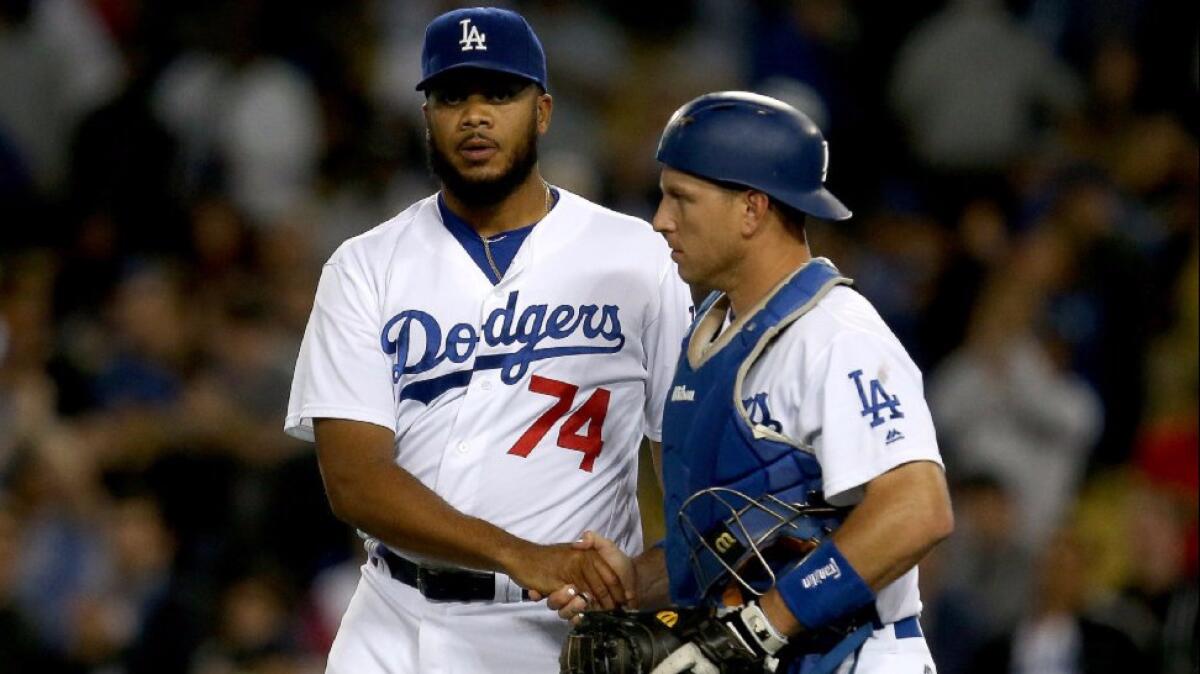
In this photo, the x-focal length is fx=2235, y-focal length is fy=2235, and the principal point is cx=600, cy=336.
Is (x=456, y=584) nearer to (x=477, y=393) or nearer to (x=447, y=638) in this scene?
(x=447, y=638)

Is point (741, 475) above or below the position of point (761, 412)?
below

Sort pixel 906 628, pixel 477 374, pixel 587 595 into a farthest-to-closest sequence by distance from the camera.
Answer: pixel 477 374, pixel 587 595, pixel 906 628

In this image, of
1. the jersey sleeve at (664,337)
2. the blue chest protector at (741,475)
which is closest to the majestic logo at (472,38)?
the jersey sleeve at (664,337)

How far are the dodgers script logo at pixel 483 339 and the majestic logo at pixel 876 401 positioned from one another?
107 centimetres

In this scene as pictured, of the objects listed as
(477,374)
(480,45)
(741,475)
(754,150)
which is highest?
(480,45)

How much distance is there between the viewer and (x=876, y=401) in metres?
4.67

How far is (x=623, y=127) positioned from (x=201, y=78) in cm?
234

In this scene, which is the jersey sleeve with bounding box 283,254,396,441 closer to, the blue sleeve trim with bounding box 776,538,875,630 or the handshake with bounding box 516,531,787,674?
the handshake with bounding box 516,531,787,674

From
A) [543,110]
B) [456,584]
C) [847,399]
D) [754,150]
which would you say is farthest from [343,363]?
[847,399]

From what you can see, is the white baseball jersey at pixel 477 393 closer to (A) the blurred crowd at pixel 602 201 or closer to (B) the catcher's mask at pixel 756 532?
(B) the catcher's mask at pixel 756 532

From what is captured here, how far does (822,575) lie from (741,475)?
0.33 m

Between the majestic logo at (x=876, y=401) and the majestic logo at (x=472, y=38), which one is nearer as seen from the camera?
the majestic logo at (x=876, y=401)

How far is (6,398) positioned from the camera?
10039mm

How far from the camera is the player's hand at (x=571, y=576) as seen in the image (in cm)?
529
